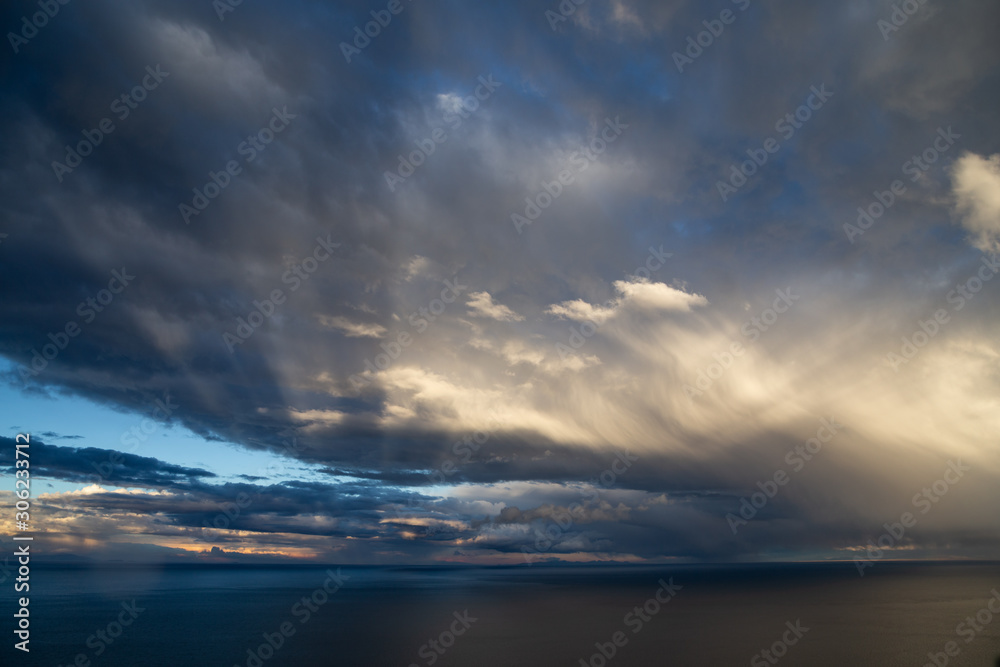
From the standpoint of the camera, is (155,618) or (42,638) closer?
(42,638)

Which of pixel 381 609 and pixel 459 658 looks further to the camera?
pixel 381 609

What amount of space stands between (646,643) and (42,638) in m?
105

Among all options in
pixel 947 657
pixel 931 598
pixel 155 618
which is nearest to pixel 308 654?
pixel 155 618

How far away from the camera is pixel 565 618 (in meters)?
124

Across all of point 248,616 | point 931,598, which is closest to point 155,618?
point 248,616

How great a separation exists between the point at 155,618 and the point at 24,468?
123m

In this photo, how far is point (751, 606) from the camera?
150750mm

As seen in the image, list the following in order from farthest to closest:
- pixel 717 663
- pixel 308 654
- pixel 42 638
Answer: pixel 42 638, pixel 308 654, pixel 717 663

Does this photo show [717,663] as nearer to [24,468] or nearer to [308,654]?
[308,654]

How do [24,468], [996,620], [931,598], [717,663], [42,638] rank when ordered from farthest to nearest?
[931,598]
[996,620]
[42,638]
[717,663]
[24,468]

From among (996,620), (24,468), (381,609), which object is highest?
(24,468)

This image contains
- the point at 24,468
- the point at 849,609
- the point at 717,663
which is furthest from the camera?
the point at 849,609

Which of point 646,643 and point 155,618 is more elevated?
point 155,618

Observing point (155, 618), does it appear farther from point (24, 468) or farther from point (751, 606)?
point (751, 606)
